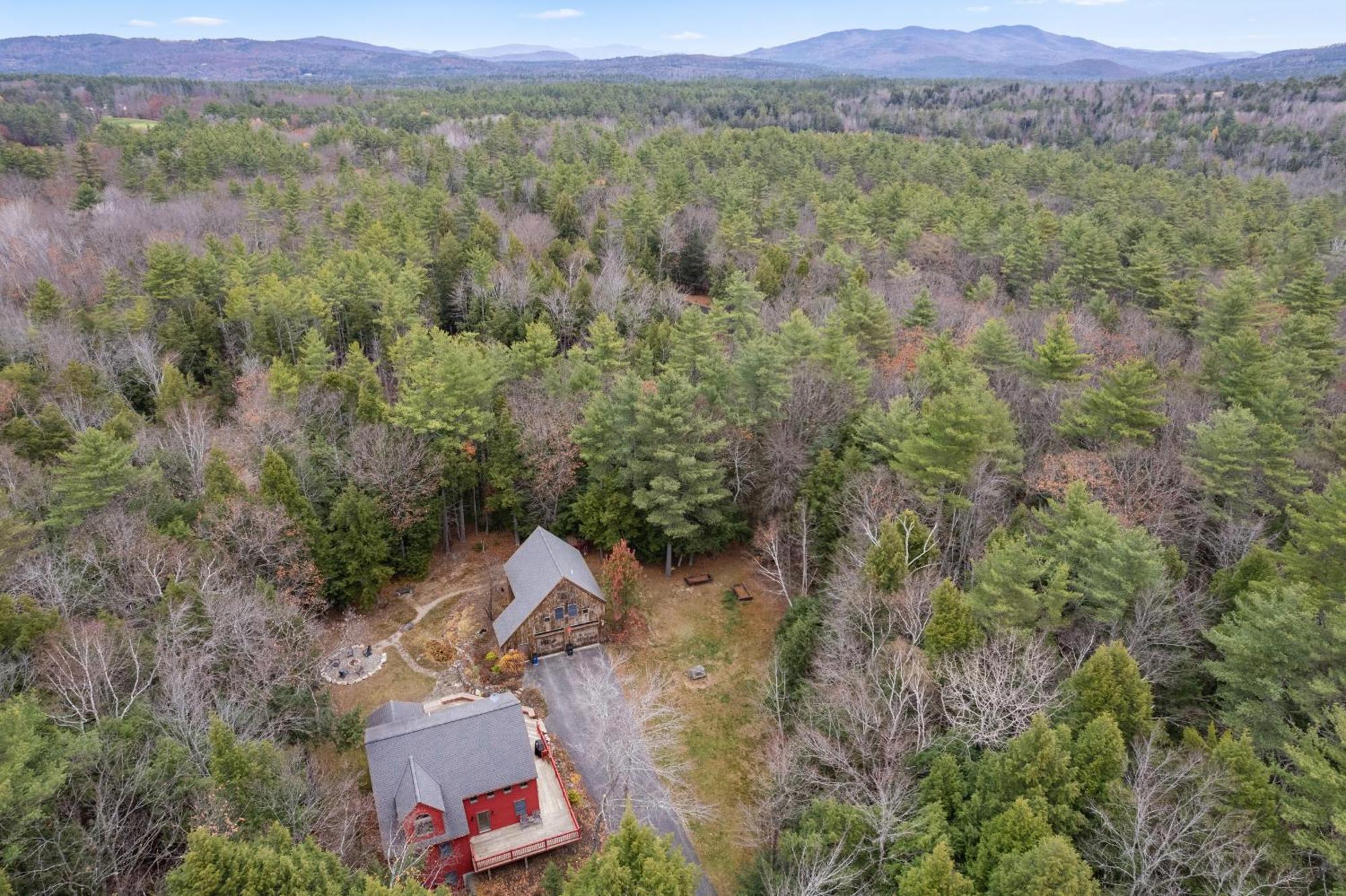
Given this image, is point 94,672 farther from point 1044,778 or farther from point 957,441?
point 957,441

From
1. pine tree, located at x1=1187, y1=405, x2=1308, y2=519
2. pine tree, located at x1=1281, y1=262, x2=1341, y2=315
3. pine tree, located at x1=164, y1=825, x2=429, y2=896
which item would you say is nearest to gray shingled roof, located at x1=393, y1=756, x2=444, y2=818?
pine tree, located at x1=164, y1=825, x2=429, y2=896

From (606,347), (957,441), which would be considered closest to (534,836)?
(957,441)

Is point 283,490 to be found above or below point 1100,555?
below

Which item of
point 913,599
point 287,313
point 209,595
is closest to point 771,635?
point 913,599

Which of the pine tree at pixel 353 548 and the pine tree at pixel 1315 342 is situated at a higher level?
the pine tree at pixel 1315 342

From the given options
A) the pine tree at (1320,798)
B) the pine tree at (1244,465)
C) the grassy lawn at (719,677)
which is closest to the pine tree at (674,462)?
the grassy lawn at (719,677)

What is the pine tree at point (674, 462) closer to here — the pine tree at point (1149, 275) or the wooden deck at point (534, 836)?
the wooden deck at point (534, 836)
